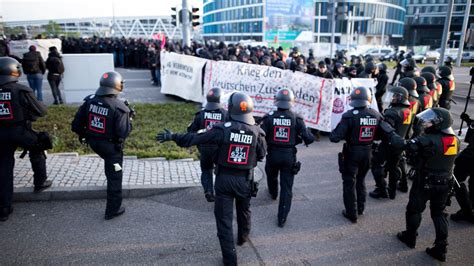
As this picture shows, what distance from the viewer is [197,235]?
16.0ft

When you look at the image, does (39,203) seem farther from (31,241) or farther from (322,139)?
(322,139)

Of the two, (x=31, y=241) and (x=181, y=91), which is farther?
(x=181, y=91)

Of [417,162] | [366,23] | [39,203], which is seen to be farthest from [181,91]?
[366,23]

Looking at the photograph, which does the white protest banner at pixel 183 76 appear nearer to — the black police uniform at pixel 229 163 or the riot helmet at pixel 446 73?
the riot helmet at pixel 446 73

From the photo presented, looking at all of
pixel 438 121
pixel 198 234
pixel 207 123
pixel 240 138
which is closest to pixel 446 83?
pixel 438 121

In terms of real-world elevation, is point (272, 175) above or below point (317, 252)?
above

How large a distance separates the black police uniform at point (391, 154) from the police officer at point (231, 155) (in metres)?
2.96

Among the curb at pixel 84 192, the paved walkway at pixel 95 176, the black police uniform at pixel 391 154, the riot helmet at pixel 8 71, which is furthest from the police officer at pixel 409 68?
the riot helmet at pixel 8 71

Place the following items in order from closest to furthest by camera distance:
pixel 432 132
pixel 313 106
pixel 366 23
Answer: pixel 432 132 < pixel 313 106 < pixel 366 23

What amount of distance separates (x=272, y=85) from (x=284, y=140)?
544cm

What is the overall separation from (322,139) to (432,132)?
5539mm

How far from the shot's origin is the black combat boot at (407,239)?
15.4ft

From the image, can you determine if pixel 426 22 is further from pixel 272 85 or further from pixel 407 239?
pixel 407 239

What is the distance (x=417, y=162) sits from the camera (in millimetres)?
4516
